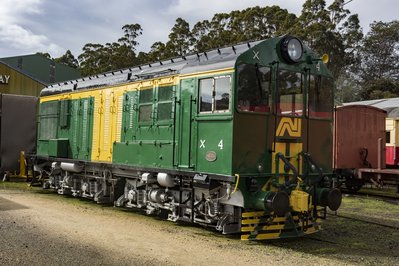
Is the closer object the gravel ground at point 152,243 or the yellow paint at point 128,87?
the gravel ground at point 152,243

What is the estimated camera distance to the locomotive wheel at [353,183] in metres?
19.0

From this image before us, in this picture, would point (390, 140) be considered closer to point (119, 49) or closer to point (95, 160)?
point (95, 160)

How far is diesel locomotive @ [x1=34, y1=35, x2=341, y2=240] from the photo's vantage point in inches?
312

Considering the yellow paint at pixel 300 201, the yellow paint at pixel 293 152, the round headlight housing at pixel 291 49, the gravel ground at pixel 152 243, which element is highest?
the round headlight housing at pixel 291 49

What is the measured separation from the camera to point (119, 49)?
186 ft

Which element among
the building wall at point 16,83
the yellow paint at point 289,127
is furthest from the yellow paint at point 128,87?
the building wall at point 16,83

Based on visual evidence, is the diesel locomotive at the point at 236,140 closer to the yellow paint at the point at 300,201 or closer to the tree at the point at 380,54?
the yellow paint at the point at 300,201

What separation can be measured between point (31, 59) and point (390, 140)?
41.8m

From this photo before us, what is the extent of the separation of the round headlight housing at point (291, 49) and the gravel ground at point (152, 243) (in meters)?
3.60

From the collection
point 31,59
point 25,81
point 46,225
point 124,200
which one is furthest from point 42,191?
point 31,59

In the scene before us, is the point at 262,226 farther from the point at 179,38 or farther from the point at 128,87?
the point at 179,38

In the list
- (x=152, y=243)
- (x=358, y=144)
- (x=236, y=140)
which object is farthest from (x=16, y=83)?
(x=236, y=140)

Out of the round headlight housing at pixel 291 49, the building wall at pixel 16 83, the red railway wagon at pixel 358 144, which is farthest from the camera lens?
the building wall at pixel 16 83

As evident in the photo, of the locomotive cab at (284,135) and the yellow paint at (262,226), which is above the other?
the locomotive cab at (284,135)
